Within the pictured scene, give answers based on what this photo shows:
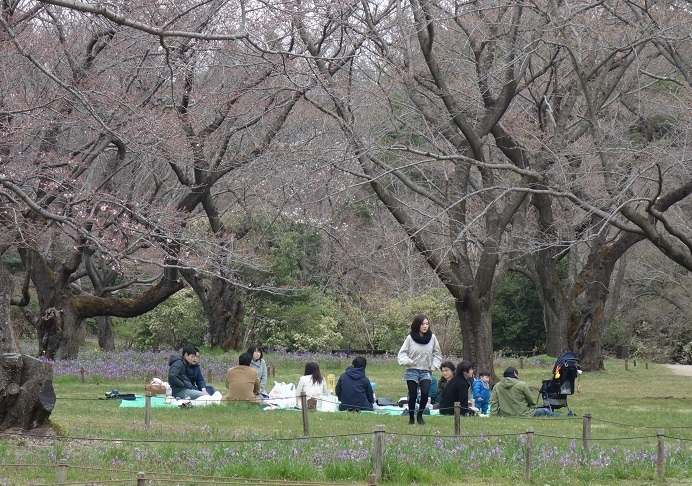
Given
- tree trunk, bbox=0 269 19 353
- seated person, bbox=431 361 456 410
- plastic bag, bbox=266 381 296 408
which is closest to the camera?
tree trunk, bbox=0 269 19 353

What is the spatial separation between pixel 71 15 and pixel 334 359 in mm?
12615

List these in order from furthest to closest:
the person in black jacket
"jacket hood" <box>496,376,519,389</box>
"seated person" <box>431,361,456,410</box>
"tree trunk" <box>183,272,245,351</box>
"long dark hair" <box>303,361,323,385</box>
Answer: "tree trunk" <box>183,272,245,351</box>
"seated person" <box>431,361,456,410</box>
"long dark hair" <box>303,361,323,385</box>
"jacket hood" <box>496,376,519,389</box>
the person in black jacket

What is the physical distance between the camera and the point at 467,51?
22.7 m

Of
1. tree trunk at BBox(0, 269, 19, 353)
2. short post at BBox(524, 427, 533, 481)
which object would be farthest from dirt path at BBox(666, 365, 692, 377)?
tree trunk at BBox(0, 269, 19, 353)

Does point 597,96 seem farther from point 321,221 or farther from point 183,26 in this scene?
point 321,221

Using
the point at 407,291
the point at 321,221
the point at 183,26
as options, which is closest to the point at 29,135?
the point at 183,26

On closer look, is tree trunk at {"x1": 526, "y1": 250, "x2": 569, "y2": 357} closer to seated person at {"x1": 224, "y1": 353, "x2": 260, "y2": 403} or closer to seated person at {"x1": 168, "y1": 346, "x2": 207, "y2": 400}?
seated person at {"x1": 224, "y1": 353, "x2": 260, "y2": 403}

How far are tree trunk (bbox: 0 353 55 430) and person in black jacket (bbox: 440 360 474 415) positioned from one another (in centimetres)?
666

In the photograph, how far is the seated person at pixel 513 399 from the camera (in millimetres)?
15531

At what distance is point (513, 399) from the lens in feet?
51.0

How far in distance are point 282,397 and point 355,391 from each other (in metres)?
1.26

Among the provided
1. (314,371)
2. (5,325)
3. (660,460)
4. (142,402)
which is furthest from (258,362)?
(660,460)

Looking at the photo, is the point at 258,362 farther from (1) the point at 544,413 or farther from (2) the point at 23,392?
(2) the point at 23,392

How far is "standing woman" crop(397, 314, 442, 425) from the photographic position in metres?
14.0
